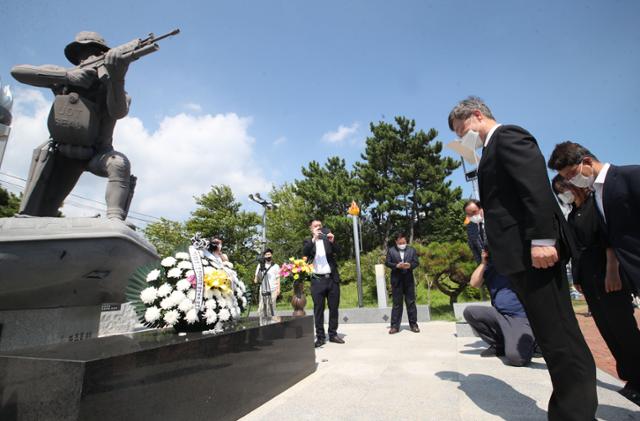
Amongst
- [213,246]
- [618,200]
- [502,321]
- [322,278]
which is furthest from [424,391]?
[213,246]

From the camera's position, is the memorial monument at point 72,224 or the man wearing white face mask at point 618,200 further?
the memorial monument at point 72,224

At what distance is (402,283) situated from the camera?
587 centimetres

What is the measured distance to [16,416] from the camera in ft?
4.16

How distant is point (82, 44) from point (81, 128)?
3.42 feet

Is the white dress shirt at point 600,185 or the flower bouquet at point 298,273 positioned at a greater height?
the white dress shirt at point 600,185

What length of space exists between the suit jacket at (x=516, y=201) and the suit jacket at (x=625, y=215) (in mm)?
498

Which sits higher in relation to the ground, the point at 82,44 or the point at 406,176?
the point at 406,176

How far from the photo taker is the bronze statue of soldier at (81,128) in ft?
11.2

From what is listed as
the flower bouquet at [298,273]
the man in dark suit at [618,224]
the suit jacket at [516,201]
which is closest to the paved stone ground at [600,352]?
the man in dark suit at [618,224]

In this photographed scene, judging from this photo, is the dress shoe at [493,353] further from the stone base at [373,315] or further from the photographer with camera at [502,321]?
the stone base at [373,315]

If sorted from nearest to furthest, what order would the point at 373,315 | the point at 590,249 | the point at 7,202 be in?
the point at 590,249 < the point at 373,315 < the point at 7,202

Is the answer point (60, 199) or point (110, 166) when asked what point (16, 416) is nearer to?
point (110, 166)

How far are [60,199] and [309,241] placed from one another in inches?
125

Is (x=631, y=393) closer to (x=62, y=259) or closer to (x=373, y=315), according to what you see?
(x=62, y=259)
